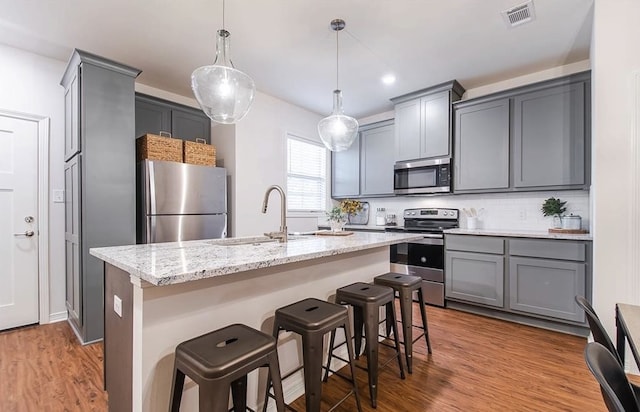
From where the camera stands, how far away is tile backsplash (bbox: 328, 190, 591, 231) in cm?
329

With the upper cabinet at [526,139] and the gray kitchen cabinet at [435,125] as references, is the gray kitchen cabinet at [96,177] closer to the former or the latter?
the gray kitchen cabinet at [435,125]

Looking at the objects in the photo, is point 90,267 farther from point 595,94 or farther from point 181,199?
point 595,94

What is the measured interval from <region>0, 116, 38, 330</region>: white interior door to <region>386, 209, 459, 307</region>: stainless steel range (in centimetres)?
412

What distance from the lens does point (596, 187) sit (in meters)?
2.35

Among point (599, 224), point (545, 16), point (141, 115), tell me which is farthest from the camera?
point (141, 115)

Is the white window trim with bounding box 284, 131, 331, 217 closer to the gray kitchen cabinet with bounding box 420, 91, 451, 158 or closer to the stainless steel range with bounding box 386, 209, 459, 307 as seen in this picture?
the stainless steel range with bounding box 386, 209, 459, 307

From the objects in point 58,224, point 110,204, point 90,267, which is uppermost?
point 110,204

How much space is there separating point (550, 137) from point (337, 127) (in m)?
2.32

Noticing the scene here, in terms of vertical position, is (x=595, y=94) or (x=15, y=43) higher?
(x=15, y=43)

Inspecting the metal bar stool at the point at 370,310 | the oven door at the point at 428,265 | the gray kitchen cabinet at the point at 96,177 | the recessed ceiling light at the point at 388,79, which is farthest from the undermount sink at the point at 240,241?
the recessed ceiling light at the point at 388,79

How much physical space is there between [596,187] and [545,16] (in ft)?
4.84

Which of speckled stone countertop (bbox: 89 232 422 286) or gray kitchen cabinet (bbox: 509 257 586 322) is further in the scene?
gray kitchen cabinet (bbox: 509 257 586 322)

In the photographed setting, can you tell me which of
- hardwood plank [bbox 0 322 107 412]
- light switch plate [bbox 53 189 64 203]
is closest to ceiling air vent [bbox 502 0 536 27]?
hardwood plank [bbox 0 322 107 412]

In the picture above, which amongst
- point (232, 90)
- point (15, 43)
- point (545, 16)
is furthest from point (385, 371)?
point (15, 43)
